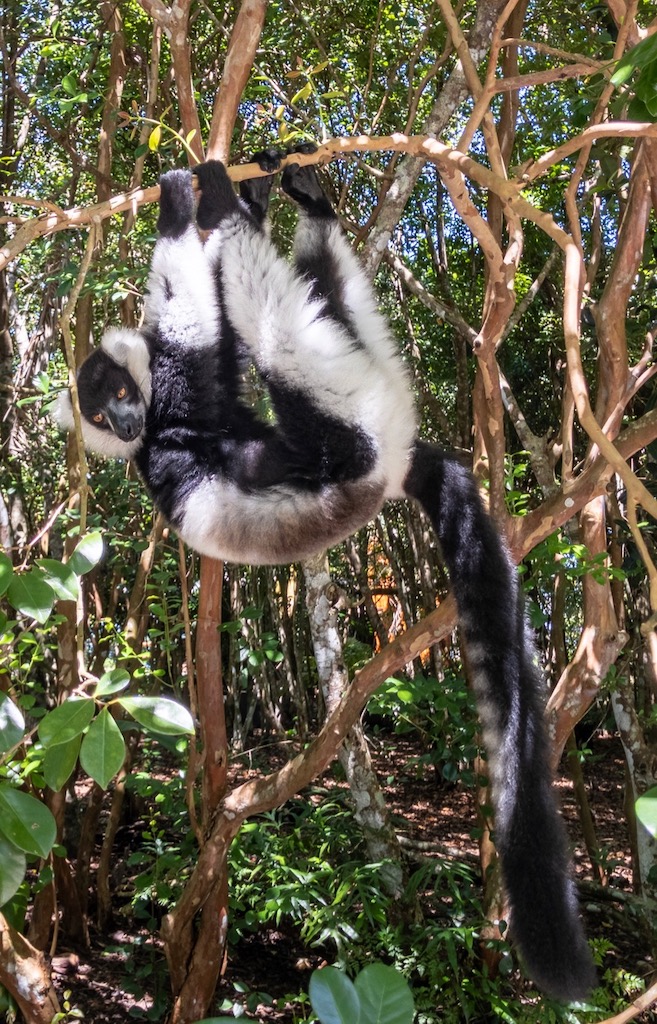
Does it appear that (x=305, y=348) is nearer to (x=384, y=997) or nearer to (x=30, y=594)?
(x=30, y=594)

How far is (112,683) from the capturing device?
135 centimetres

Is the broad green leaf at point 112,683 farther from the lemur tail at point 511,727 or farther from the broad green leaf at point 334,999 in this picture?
the lemur tail at point 511,727

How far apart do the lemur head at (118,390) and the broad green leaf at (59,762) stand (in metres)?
2.01

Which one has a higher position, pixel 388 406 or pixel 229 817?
pixel 388 406

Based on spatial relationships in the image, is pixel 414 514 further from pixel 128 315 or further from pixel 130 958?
pixel 130 958

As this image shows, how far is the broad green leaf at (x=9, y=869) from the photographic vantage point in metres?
1.32

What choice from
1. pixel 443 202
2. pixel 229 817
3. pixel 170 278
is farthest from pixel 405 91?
pixel 229 817

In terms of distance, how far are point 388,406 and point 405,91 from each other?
12.9 feet

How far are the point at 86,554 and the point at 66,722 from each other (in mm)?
404

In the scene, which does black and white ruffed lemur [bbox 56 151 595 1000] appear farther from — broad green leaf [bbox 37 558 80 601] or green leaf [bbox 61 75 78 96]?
broad green leaf [bbox 37 558 80 601]

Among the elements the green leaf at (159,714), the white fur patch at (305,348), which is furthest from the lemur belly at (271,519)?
the green leaf at (159,714)

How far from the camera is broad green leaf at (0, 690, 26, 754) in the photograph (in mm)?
1326

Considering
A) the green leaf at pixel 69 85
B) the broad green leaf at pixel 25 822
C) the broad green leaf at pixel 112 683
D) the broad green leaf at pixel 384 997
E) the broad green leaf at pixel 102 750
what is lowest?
the broad green leaf at pixel 384 997

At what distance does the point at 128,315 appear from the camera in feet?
15.0
